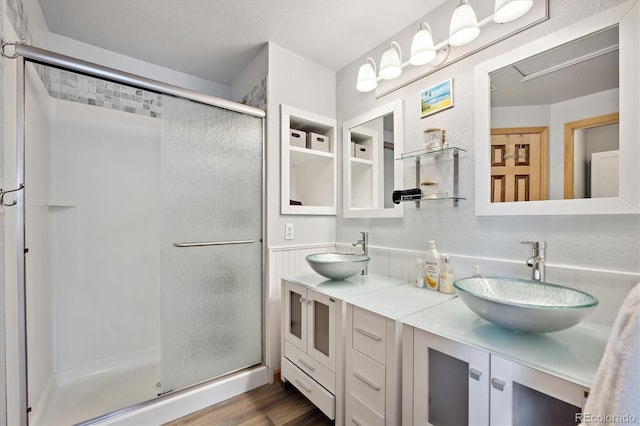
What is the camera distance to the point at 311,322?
5.08 feet

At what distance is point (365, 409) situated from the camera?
120 centimetres

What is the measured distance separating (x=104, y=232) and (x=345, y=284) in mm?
1899

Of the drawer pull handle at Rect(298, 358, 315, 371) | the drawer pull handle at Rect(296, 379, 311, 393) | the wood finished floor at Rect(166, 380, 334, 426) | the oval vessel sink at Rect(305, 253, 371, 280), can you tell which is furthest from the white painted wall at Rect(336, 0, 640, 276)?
the wood finished floor at Rect(166, 380, 334, 426)

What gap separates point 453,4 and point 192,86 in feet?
7.09

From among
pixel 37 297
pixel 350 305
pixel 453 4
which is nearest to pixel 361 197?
pixel 350 305

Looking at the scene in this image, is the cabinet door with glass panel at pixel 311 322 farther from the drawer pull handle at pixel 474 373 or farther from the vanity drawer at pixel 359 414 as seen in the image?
the drawer pull handle at pixel 474 373

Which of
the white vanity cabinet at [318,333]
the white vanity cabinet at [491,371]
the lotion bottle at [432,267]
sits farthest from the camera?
the lotion bottle at [432,267]

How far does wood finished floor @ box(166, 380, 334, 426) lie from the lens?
1.50 m

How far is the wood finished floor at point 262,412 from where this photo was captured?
1.50m

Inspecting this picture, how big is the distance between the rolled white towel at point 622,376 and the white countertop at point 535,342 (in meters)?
0.13

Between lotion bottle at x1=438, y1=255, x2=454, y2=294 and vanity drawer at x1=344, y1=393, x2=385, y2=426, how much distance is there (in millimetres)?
680

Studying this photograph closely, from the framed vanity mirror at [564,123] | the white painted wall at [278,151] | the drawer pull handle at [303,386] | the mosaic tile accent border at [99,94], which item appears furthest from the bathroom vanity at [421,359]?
the mosaic tile accent border at [99,94]

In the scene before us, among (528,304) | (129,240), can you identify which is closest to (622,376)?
(528,304)

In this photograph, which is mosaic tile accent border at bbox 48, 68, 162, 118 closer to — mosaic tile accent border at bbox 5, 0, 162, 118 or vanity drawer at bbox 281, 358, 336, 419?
mosaic tile accent border at bbox 5, 0, 162, 118
